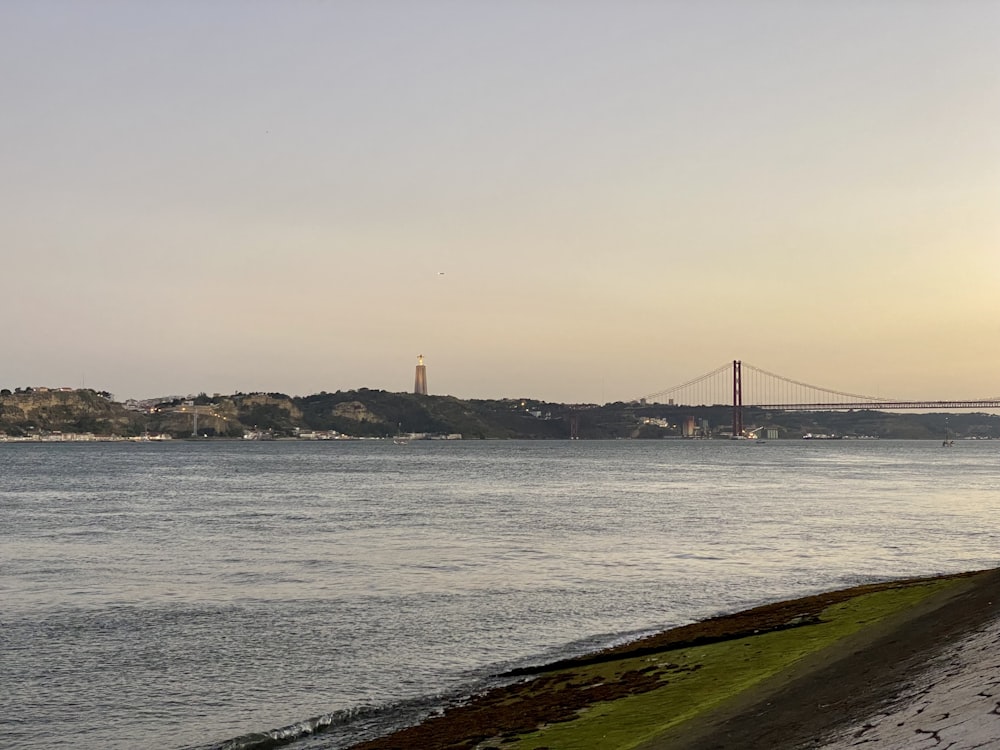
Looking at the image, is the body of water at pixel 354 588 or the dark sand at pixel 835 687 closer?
the dark sand at pixel 835 687

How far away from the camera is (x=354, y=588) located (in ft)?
96.1

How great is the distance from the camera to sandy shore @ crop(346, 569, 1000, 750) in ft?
30.7

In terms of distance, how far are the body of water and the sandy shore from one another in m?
2.19

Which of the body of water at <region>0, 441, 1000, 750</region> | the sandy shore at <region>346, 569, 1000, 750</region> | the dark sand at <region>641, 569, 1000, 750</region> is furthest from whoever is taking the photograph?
the body of water at <region>0, 441, 1000, 750</region>

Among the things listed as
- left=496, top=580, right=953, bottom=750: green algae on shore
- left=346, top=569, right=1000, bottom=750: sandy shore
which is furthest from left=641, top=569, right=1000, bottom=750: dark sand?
left=496, top=580, right=953, bottom=750: green algae on shore

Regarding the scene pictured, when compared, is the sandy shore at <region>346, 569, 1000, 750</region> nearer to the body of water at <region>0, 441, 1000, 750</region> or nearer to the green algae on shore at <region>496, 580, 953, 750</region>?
the green algae on shore at <region>496, 580, 953, 750</region>

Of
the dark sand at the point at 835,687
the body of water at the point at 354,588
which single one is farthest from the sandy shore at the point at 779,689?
the body of water at the point at 354,588

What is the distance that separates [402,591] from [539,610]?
485cm

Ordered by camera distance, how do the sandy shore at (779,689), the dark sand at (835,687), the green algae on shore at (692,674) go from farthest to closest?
the green algae on shore at (692,674) < the dark sand at (835,687) < the sandy shore at (779,689)

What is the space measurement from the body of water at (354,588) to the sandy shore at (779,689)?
219 cm

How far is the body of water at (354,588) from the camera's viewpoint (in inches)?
671

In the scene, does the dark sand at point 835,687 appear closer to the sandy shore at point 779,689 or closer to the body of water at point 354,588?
the sandy shore at point 779,689

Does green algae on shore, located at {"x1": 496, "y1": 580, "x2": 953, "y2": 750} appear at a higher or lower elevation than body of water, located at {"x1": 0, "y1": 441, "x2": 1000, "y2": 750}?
higher

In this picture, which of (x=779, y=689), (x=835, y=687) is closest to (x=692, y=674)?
(x=779, y=689)
